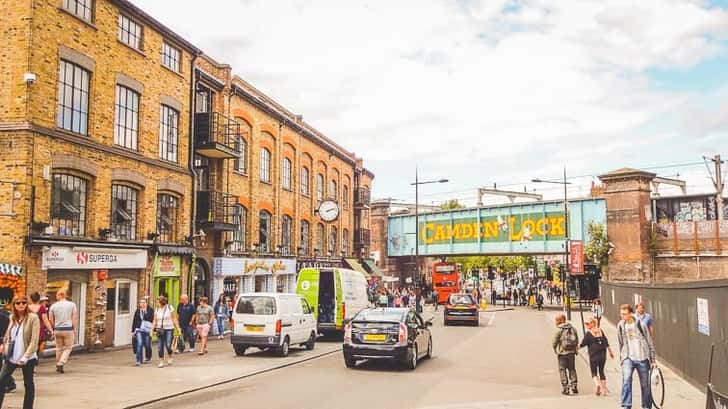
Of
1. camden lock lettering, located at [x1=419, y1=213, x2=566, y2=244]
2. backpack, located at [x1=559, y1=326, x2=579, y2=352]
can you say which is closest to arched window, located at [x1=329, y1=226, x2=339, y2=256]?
camden lock lettering, located at [x1=419, y1=213, x2=566, y2=244]

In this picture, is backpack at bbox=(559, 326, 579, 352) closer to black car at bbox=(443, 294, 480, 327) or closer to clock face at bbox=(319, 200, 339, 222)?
black car at bbox=(443, 294, 480, 327)

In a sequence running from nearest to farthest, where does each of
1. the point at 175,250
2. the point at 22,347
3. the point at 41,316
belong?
the point at 22,347 < the point at 41,316 < the point at 175,250

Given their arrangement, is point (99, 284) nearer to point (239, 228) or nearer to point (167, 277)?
point (167, 277)

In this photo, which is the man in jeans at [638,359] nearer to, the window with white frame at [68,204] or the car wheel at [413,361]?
the car wheel at [413,361]

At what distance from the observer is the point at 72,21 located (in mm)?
17859

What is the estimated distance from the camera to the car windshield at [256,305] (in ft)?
58.7

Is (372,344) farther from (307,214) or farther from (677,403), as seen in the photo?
(307,214)

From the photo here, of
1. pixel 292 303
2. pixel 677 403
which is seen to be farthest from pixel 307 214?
pixel 677 403

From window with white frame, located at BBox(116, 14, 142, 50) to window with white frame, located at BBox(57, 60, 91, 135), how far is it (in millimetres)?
2362

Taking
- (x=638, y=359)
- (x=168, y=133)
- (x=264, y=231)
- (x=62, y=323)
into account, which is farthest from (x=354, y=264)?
(x=638, y=359)

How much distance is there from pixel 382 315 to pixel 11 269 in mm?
8932

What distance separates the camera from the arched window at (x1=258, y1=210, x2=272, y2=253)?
3106 cm

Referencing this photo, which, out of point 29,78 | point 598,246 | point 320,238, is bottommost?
point 598,246

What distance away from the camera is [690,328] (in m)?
14.1
